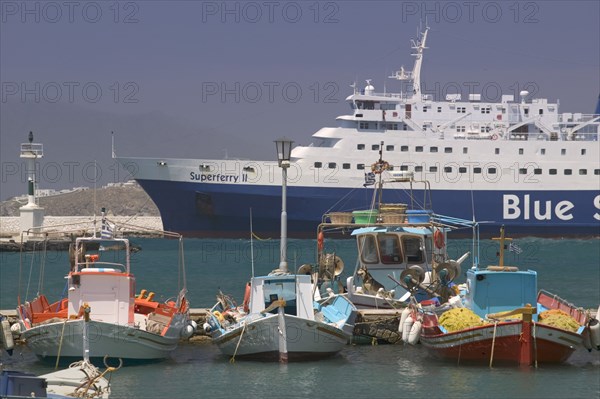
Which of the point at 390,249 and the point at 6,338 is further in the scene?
the point at 390,249

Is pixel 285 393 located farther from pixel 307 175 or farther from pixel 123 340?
pixel 307 175

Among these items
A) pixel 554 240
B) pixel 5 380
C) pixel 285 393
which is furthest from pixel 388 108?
pixel 5 380

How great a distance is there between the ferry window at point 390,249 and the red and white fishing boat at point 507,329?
3.61 metres

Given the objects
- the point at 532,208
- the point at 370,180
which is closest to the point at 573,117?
the point at 532,208

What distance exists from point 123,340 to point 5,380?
5.52 meters

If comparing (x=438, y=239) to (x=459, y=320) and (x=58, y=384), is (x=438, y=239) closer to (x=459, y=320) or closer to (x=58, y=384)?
(x=459, y=320)

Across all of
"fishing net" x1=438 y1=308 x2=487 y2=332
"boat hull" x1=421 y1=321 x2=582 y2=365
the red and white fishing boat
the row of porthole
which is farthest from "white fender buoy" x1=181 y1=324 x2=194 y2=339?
the row of porthole

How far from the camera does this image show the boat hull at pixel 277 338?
16.6m

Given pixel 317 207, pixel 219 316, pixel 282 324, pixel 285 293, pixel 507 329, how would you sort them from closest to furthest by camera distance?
pixel 507 329 < pixel 282 324 < pixel 285 293 < pixel 219 316 < pixel 317 207

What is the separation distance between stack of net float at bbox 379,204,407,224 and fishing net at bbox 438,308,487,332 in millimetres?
3920

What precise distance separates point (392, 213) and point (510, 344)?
6.13 m

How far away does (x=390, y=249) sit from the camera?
69.5 ft

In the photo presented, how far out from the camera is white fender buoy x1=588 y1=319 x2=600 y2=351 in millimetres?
16547

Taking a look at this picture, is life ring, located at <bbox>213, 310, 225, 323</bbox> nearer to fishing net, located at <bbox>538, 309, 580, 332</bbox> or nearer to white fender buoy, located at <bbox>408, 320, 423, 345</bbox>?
white fender buoy, located at <bbox>408, 320, 423, 345</bbox>
